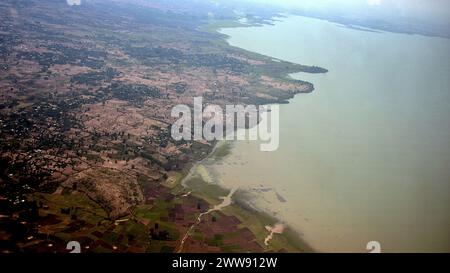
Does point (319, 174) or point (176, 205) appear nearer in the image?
point (176, 205)

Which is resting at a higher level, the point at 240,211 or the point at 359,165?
the point at 359,165

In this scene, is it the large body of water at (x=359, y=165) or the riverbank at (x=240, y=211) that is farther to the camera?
the large body of water at (x=359, y=165)

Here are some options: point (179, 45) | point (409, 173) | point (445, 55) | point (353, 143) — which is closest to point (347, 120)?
point (353, 143)

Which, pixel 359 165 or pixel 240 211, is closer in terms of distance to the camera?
pixel 240 211

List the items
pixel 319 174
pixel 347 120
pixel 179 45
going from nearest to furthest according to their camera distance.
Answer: pixel 319 174, pixel 347 120, pixel 179 45

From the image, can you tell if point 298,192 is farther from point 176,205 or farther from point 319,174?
point 176,205

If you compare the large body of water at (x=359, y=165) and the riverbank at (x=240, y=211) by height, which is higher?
the large body of water at (x=359, y=165)

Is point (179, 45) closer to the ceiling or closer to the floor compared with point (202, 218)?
closer to the ceiling

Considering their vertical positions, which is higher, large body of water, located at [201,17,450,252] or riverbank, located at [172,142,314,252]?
large body of water, located at [201,17,450,252]
